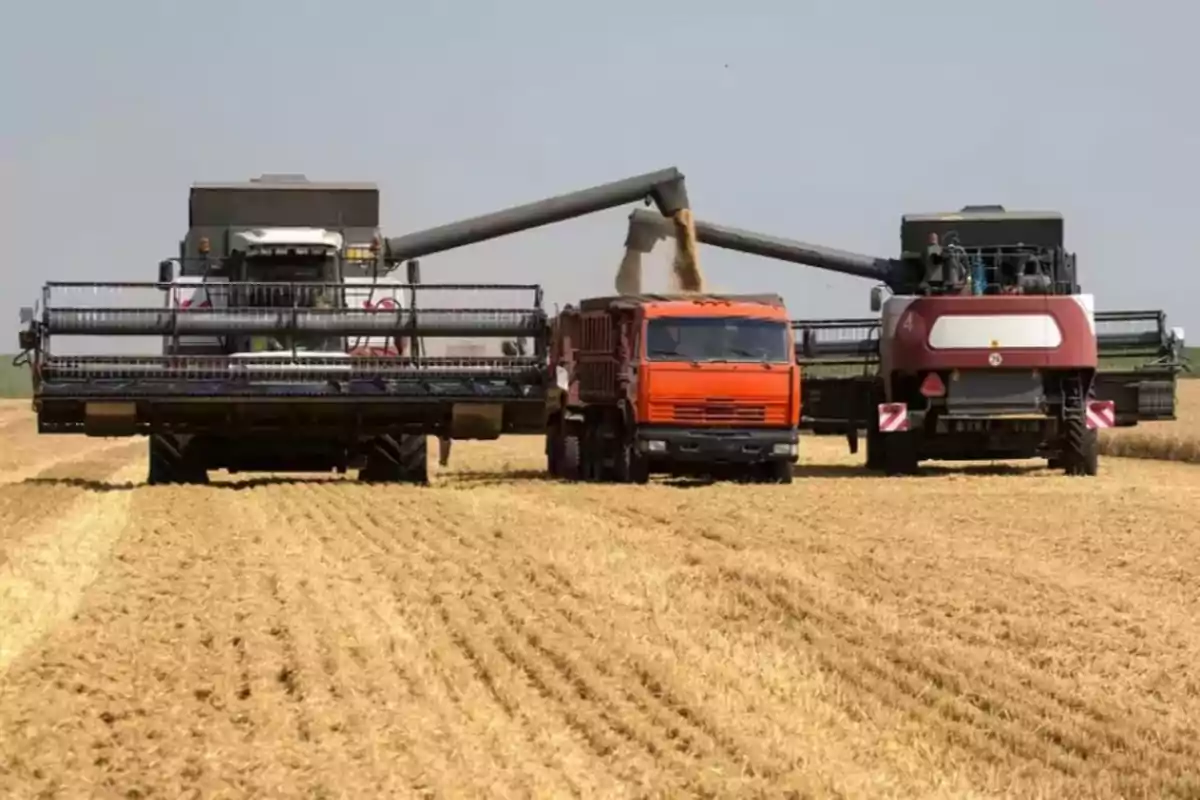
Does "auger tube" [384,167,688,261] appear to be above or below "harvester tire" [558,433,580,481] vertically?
above

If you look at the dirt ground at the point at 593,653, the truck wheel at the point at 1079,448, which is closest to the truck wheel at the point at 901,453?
the truck wheel at the point at 1079,448

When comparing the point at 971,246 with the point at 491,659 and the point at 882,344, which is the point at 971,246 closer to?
the point at 882,344

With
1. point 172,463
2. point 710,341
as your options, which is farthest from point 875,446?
point 172,463

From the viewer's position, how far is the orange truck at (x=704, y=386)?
24.4m

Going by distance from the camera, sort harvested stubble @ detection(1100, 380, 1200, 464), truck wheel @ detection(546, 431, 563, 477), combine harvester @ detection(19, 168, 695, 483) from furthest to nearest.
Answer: harvested stubble @ detection(1100, 380, 1200, 464) → truck wheel @ detection(546, 431, 563, 477) → combine harvester @ detection(19, 168, 695, 483)

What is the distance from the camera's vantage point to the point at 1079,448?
90.4ft

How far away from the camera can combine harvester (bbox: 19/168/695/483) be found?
2141 cm

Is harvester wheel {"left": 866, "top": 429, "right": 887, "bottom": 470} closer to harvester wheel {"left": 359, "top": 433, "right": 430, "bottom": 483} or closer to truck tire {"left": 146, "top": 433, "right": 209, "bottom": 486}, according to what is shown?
harvester wheel {"left": 359, "top": 433, "right": 430, "bottom": 483}

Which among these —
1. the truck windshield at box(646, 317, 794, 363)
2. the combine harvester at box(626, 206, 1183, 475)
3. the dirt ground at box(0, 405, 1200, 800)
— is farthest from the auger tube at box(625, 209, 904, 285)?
the dirt ground at box(0, 405, 1200, 800)

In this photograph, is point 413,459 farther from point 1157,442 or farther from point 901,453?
point 1157,442

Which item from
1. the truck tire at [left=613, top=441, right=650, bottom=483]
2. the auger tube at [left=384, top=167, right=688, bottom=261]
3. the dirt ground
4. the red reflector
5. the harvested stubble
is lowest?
the harvested stubble

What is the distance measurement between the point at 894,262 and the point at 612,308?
24.9ft

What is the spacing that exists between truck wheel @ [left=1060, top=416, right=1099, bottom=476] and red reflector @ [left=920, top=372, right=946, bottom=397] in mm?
1625

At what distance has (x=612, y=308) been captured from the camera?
1030 inches
